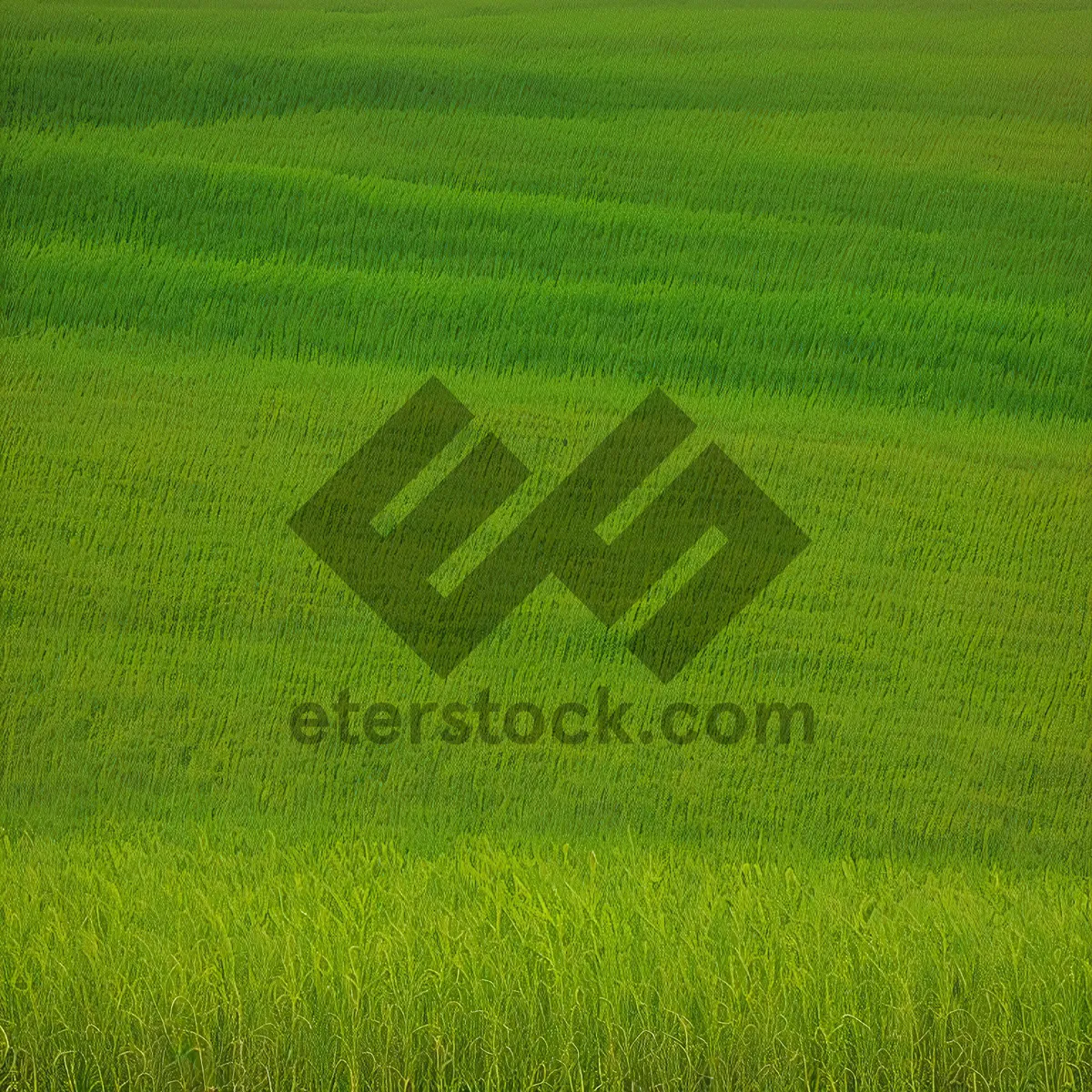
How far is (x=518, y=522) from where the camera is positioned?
3.00 meters

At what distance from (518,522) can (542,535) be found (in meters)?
0.08

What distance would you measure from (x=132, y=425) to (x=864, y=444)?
6.87ft

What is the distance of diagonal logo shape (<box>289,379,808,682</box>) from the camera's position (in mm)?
2875

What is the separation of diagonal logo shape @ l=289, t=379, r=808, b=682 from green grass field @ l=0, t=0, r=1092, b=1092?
6cm

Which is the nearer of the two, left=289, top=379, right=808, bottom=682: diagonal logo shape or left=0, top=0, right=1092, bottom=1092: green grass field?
left=0, top=0, right=1092, bottom=1092: green grass field

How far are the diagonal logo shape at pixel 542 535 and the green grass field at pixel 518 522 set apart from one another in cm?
6

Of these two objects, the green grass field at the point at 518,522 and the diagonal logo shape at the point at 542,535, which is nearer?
the green grass field at the point at 518,522

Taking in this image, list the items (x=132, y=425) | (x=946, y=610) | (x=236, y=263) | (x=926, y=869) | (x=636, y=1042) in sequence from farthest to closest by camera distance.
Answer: (x=236, y=263)
(x=132, y=425)
(x=946, y=610)
(x=926, y=869)
(x=636, y=1042)

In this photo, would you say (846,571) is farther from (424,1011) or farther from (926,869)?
(424,1011)

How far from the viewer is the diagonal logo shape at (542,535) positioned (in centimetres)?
288

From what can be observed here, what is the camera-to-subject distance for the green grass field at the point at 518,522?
83.6 inches

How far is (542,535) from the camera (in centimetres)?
298

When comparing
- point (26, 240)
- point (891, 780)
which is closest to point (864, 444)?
point (891, 780)

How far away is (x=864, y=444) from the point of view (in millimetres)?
3217
